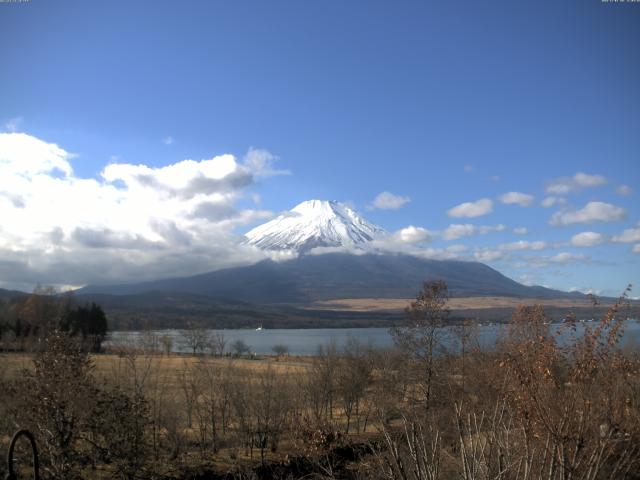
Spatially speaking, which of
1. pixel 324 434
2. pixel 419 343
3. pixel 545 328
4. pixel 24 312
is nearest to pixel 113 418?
pixel 324 434

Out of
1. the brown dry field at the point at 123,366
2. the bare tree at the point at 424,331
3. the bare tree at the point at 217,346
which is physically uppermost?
the bare tree at the point at 424,331

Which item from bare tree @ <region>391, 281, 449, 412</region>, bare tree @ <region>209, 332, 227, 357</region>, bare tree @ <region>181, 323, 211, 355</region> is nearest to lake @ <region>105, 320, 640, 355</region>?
bare tree @ <region>391, 281, 449, 412</region>

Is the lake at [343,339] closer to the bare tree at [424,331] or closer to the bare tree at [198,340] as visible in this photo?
the bare tree at [424,331]

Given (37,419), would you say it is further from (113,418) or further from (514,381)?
(514,381)

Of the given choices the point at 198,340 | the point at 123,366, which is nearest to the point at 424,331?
the point at 123,366

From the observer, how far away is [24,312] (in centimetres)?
7812

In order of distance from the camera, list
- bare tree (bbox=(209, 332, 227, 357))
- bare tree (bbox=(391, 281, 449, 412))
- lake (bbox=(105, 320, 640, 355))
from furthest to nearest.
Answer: bare tree (bbox=(209, 332, 227, 357))
bare tree (bbox=(391, 281, 449, 412))
lake (bbox=(105, 320, 640, 355))

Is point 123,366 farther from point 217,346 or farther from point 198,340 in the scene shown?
point 217,346

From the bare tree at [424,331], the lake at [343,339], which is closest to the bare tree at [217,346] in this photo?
the lake at [343,339]

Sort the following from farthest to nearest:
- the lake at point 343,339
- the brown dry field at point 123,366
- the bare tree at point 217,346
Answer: the bare tree at point 217,346 < the brown dry field at point 123,366 < the lake at point 343,339

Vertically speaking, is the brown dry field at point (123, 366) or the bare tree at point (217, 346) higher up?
the brown dry field at point (123, 366)

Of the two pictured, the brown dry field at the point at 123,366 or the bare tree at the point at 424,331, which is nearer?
the brown dry field at the point at 123,366

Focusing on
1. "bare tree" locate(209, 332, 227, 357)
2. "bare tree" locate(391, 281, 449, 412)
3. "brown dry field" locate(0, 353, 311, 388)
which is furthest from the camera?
"bare tree" locate(209, 332, 227, 357)

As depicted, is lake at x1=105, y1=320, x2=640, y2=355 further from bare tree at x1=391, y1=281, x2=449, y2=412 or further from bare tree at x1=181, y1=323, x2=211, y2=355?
bare tree at x1=181, y1=323, x2=211, y2=355
